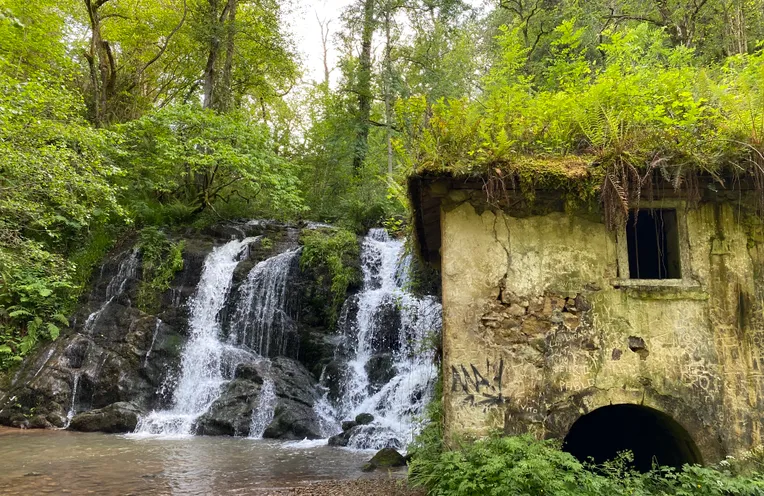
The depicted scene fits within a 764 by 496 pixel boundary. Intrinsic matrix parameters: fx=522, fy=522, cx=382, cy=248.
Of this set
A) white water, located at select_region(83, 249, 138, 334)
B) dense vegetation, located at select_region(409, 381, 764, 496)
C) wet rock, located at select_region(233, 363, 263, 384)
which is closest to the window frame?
dense vegetation, located at select_region(409, 381, 764, 496)

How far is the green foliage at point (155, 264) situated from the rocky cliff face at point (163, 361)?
0.24 m

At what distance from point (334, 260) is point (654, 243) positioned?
34.7ft

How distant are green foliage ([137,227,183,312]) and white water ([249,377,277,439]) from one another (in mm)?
5439

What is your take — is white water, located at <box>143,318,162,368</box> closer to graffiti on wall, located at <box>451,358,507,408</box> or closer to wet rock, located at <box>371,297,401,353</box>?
wet rock, located at <box>371,297,401,353</box>

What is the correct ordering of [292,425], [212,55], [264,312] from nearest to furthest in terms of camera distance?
[292,425]
[264,312]
[212,55]

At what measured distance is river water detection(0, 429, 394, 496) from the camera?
299 inches

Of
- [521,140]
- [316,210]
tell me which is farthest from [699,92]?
[316,210]

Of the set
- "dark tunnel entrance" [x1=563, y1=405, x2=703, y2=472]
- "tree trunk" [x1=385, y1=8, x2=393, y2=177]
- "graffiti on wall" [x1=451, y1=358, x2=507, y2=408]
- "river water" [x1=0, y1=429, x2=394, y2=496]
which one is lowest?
"river water" [x1=0, y1=429, x2=394, y2=496]

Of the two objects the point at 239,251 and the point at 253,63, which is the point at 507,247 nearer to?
the point at 239,251

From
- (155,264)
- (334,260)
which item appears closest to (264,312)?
(334,260)

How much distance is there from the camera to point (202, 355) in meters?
15.3

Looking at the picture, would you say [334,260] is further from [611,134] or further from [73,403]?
[611,134]

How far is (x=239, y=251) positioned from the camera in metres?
18.0

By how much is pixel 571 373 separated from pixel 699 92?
377 cm
